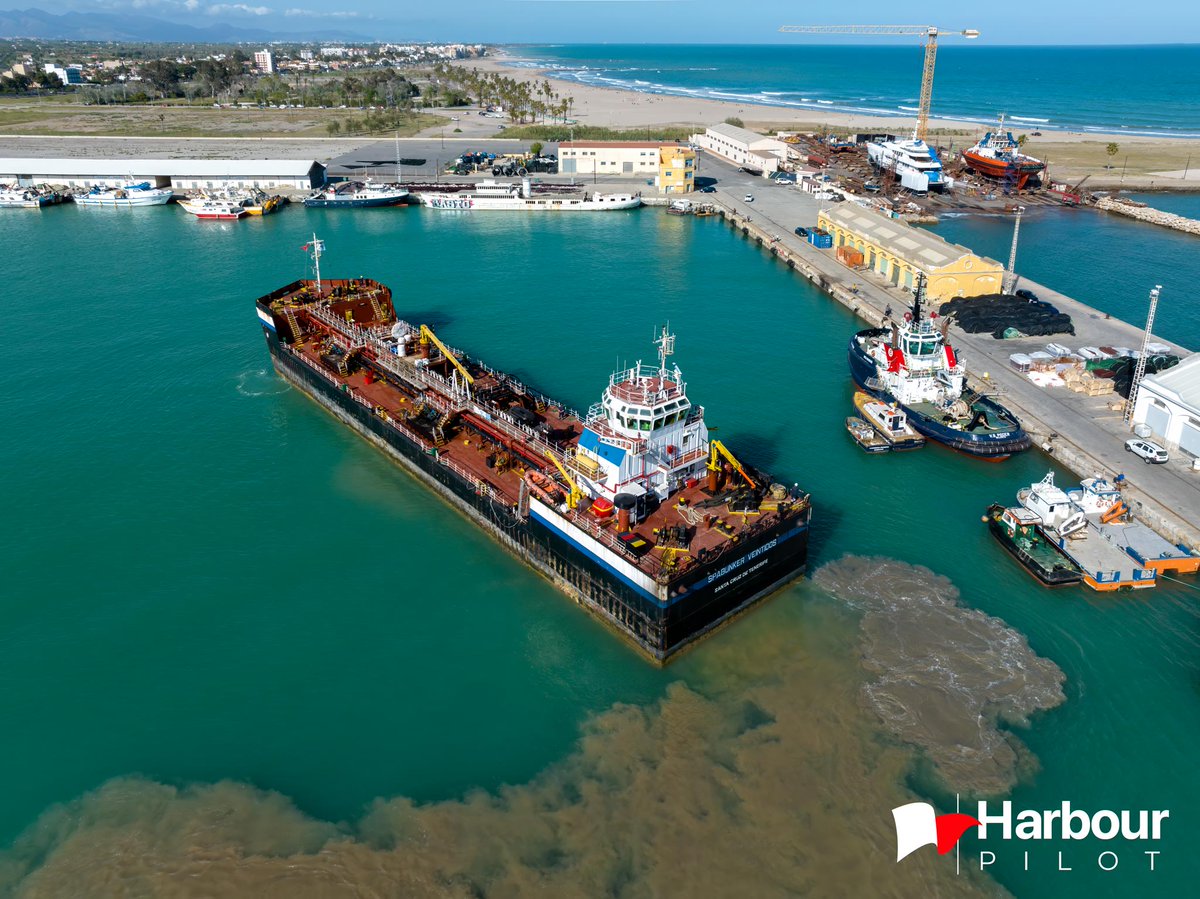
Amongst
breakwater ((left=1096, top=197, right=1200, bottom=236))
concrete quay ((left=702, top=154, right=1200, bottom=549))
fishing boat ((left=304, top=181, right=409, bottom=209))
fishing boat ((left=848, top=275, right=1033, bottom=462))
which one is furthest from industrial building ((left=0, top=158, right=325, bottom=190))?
breakwater ((left=1096, top=197, right=1200, bottom=236))

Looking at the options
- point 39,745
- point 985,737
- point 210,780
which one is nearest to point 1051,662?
point 985,737

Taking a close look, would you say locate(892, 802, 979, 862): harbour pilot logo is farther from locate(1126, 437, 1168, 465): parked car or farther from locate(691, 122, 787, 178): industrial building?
locate(691, 122, 787, 178): industrial building

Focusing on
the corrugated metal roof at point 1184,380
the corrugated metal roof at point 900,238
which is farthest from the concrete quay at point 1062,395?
the corrugated metal roof at point 900,238

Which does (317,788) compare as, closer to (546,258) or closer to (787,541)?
(787,541)

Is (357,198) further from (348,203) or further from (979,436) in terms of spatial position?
(979,436)

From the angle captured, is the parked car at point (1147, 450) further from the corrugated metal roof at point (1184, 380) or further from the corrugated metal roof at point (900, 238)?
the corrugated metal roof at point (900, 238)

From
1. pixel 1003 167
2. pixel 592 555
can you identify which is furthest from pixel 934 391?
pixel 1003 167
